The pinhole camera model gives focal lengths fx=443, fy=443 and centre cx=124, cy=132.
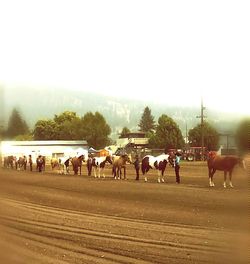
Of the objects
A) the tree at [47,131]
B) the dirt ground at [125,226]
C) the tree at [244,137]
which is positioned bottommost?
the dirt ground at [125,226]

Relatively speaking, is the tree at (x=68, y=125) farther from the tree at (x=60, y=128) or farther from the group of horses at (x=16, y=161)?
the group of horses at (x=16, y=161)

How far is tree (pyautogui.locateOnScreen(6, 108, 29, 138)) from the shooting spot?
243 centimetres

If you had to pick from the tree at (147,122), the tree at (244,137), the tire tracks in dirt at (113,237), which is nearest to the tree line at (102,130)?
the tree at (147,122)

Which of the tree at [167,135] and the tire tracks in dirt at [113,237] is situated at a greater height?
the tree at [167,135]

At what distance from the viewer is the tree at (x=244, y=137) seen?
4.97 feet

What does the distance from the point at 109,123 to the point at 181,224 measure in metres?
3.89

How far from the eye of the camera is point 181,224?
249 inches

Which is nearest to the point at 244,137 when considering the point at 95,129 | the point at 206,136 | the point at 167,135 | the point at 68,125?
the point at 206,136

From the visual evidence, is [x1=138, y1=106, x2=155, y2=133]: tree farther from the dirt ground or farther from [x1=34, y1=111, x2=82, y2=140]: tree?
the dirt ground

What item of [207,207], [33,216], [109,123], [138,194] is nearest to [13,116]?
[109,123]

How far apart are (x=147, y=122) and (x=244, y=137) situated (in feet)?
4.97

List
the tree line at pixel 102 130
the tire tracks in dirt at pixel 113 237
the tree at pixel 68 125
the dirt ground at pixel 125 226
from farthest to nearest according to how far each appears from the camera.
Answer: the tire tracks in dirt at pixel 113 237 < the tree at pixel 68 125 < the tree line at pixel 102 130 < the dirt ground at pixel 125 226

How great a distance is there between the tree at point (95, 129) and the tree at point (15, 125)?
0.41m

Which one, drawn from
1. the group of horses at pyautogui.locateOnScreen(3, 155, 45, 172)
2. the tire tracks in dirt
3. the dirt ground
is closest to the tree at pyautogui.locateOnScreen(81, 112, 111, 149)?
the group of horses at pyautogui.locateOnScreen(3, 155, 45, 172)
